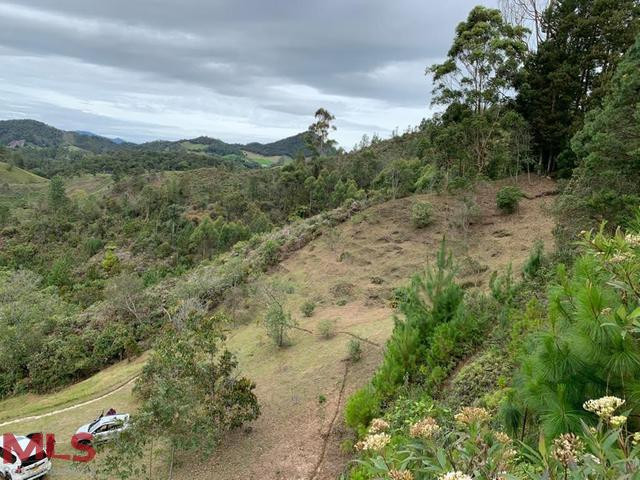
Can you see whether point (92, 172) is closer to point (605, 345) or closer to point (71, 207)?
point (71, 207)

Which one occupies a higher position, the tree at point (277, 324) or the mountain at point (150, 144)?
the mountain at point (150, 144)

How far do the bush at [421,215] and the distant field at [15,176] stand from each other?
289ft

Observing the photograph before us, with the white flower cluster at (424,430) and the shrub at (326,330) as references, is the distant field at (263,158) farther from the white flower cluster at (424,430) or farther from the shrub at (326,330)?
the white flower cluster at (424,430)

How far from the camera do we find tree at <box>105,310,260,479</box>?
24.0ft

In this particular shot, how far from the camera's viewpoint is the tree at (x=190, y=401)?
7.32 meters

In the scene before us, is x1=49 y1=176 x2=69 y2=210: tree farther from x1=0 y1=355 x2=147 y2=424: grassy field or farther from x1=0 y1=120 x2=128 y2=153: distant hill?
x1=0 y1=120 x2=128 y2=153: distant hill

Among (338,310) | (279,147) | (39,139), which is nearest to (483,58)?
(338,310)

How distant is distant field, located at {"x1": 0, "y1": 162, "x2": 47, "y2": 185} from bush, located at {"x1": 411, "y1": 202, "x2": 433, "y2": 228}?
88.2 m

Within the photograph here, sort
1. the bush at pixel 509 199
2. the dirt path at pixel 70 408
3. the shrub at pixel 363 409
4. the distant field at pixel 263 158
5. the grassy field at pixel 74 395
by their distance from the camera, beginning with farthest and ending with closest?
the distant field at pixel 263 158
the bush at pixel 509 199
the grassy field at pixel 74 395
the dirt path at pixel 70 408
the shrub at pixel 363 409

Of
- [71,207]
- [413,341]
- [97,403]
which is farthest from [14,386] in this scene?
[71,207]

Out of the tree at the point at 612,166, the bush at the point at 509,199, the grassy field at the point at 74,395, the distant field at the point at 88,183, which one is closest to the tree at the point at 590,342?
the tree at the point at 612,166

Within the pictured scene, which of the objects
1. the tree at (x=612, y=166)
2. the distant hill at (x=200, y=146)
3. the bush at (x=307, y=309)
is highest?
the distant hill at (x=200, y=146)

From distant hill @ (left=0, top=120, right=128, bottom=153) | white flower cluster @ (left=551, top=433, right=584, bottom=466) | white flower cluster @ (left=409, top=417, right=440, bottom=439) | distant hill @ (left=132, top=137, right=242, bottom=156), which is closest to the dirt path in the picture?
white flower cluster @ (left=409, top=417, right=440, bottom=439)

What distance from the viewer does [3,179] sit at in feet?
272
